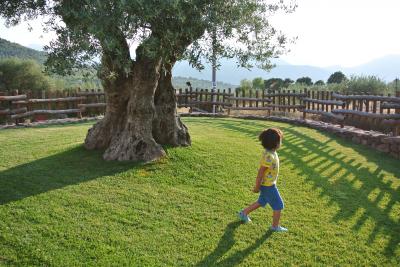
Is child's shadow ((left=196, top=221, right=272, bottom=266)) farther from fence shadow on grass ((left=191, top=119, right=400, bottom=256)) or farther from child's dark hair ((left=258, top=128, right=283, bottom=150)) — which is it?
fence shadow on grass ((left=191, top=119, right=400, bottom=256))

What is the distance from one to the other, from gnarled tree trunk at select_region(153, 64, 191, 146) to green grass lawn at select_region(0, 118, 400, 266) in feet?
1.39

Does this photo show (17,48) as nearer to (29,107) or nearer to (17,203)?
(29,107)

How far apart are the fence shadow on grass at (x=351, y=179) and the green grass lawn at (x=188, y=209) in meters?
0.03

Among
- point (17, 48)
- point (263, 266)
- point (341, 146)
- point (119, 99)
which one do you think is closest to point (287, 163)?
point (341, 146)

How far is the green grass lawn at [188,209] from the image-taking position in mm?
5219

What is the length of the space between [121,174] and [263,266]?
388 centimetres

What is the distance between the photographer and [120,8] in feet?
19.1

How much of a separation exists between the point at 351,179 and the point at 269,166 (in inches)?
152

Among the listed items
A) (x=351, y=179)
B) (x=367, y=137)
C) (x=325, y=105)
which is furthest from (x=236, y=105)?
(x=351, y=179)

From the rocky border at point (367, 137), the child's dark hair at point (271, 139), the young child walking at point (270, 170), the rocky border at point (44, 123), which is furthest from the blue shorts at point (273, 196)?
the rocky border at point (44, 123)

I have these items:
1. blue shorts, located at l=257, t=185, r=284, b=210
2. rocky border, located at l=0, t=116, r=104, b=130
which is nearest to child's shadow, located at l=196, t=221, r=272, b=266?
blue shorts, located at l=257, t=185, r=284, b=210

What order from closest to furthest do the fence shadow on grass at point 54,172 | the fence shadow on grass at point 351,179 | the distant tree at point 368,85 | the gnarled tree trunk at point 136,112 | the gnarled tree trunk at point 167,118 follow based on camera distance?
the fence shadow on grass at point 351,179
the fence shadow on grass at point 54,172
the gnarled tree trunk at point 136,112
the gnarled tree trunk at point 167,118
the distant tree at point 368,85

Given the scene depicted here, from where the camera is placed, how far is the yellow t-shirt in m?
5.70

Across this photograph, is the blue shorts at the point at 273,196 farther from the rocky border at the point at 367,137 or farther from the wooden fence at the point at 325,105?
the wooden fence at the point at 325,105
